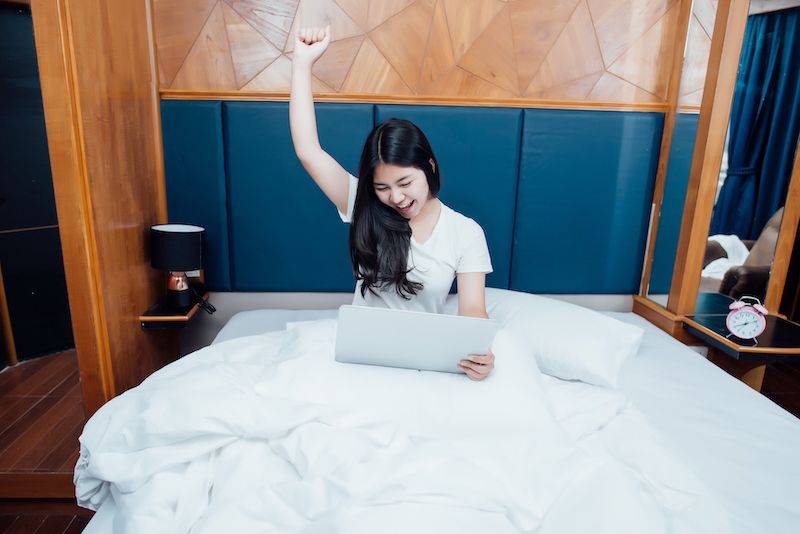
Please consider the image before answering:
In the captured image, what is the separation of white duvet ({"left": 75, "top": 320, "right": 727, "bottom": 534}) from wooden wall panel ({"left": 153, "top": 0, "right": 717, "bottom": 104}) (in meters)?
1.32

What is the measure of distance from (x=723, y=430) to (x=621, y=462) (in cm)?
42

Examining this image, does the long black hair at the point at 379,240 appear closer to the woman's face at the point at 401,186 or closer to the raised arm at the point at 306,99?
the woman's face at the point at 401,186

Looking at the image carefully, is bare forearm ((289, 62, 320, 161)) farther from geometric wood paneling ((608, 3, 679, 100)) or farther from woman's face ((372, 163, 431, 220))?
geometric wood paneling ((608, 3, 679, 100))

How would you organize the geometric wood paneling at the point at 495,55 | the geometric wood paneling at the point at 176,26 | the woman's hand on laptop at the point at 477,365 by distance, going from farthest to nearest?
the geometric wood paneling at the point at 495,55
the geometric wood paneling at the point at 176,26
the woman's hand on laptop at the point at 477,365

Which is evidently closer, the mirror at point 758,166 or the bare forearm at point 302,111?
the bare forearm at point 302,111

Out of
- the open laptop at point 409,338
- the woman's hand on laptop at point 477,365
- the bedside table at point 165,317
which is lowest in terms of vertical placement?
the bedside table at point 165,317

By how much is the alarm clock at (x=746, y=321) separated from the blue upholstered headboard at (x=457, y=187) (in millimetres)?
536

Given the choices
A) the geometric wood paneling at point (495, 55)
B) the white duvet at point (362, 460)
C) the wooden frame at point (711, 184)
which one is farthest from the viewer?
the geometric wood paneling at point (495, 55)

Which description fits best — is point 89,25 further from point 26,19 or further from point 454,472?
point 454,472

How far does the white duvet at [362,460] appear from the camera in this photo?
33.1 inches

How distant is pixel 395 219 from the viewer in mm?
1459

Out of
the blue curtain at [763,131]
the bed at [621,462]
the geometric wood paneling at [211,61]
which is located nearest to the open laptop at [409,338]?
the bed at [621,462]

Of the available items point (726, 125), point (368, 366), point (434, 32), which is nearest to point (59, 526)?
point (368, 366)

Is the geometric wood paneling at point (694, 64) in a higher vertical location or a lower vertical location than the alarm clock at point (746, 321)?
higher
